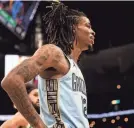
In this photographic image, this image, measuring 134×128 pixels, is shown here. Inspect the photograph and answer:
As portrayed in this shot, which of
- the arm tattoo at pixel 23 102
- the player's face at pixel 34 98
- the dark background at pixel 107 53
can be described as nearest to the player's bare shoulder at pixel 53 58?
the arm tattoo at pixel 23 102

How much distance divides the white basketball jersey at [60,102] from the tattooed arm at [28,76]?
0.07m

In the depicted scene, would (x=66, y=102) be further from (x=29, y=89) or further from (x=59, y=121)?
(x=29, y=89)

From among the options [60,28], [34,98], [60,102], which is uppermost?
[60,28]

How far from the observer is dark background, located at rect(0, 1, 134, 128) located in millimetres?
6520

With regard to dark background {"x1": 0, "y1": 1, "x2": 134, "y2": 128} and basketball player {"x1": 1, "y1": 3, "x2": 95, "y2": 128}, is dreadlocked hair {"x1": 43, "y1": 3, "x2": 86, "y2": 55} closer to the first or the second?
basketball player {"x1": 1, "y1": 3, "x2": 95, "y2": 128}

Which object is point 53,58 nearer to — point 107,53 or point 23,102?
point 23,102

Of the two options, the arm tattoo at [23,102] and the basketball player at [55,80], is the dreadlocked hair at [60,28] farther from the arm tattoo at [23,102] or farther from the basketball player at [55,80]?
the arm tattoo at [23,102]

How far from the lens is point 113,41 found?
22.5 feet

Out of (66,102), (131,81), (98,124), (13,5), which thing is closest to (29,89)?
(66,102)

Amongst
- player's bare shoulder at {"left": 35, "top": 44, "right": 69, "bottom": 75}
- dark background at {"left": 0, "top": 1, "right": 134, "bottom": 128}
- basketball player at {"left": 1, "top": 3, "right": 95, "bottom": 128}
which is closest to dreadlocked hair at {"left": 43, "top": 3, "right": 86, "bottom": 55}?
basketball player at {"left": 1, "top": 3, "right": 95, "bottom": 128}

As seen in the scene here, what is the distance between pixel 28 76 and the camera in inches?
61.6

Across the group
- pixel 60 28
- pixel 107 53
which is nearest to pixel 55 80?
pixel 60 28

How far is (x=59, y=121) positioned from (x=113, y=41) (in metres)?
5.29

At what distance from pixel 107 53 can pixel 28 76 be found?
5414 mm
